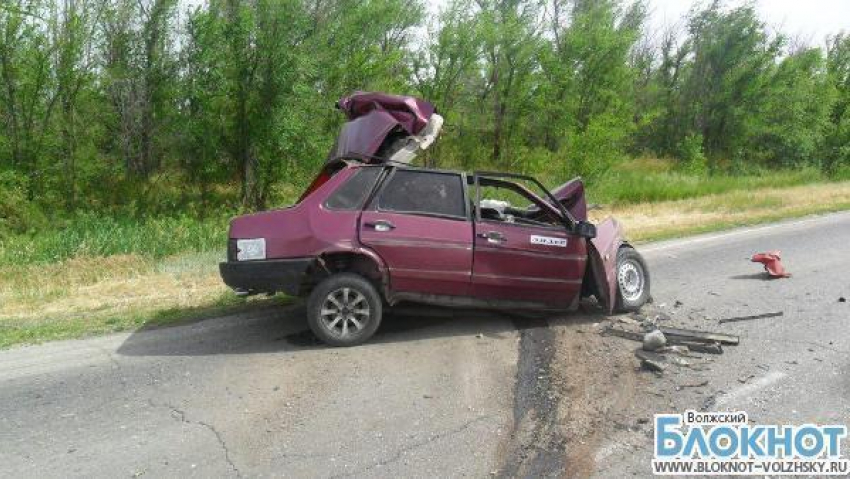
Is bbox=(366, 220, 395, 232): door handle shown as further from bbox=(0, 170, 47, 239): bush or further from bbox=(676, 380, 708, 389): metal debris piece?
bbox=(0, 170, 47, 239): bush

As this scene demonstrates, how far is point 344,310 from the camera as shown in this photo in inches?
239

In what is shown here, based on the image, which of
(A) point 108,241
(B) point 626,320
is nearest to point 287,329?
(B) point 626,320

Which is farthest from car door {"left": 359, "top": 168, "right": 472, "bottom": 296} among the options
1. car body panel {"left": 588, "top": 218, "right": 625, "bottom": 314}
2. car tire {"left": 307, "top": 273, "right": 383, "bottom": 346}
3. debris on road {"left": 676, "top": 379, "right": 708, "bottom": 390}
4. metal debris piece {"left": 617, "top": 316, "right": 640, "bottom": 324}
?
debris on road {"left": 676, "top": 379, "right": 708, "bottom": 390}

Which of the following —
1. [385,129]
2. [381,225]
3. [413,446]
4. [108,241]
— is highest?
[385,129]

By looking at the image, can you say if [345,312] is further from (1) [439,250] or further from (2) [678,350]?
(2) [678,350]

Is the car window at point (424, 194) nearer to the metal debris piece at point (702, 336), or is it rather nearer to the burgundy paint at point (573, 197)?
the burgundy paint at point (573, 197)

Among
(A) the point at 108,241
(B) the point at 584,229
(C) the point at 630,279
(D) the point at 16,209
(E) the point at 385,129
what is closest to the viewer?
(B) the point at 584,229

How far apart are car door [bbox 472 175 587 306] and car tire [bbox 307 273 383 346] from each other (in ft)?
3.44

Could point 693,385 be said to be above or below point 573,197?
below

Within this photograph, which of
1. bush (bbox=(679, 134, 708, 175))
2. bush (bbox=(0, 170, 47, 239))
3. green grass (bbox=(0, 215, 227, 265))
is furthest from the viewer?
bush (bbox=(679, 134, 708, 175))

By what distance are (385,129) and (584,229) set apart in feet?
7.85

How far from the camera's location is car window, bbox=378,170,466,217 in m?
6.29

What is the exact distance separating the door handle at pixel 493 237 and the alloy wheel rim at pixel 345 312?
1300 millimetres

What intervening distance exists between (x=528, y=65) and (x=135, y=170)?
17119 millimetres
